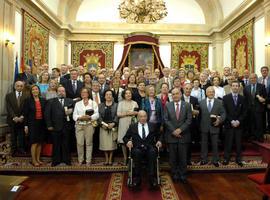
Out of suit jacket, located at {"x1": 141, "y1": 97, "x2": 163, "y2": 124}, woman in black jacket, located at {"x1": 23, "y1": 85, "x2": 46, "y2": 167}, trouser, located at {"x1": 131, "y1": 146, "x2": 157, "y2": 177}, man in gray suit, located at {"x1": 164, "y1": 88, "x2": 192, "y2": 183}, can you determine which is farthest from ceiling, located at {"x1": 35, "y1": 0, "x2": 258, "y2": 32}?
trouser, located at {"x1": 131, "y1": 146, "x2": 157, "y2": 177}

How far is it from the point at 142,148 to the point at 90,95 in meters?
1.59

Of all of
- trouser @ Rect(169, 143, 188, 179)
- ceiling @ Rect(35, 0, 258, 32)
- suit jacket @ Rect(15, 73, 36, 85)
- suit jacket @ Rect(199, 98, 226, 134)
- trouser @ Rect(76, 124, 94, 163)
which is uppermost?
ceiling @ Rect(35, 0, 258, 32)

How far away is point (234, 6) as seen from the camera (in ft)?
33.2

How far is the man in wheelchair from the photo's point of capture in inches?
164

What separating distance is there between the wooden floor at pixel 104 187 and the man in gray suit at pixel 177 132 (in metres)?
0.28

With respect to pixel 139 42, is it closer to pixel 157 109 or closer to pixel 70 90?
pixel 70 90

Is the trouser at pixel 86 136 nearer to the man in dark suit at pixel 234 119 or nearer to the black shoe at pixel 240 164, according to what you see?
the man in dark suit at pixel 234 119

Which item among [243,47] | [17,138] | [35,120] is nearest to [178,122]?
[35,120]

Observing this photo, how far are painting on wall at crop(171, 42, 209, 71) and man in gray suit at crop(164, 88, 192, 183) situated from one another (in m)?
7.65

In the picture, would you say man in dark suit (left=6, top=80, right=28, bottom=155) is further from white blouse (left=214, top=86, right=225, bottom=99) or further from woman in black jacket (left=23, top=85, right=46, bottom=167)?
white blouse (left=214, top=86, right=225, bottom=99)

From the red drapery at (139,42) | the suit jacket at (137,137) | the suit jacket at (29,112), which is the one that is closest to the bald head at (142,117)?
the suit jacket at (137,137)

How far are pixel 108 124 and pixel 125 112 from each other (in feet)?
1.24

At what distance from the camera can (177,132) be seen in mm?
4469

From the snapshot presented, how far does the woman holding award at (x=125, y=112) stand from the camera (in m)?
4.88
